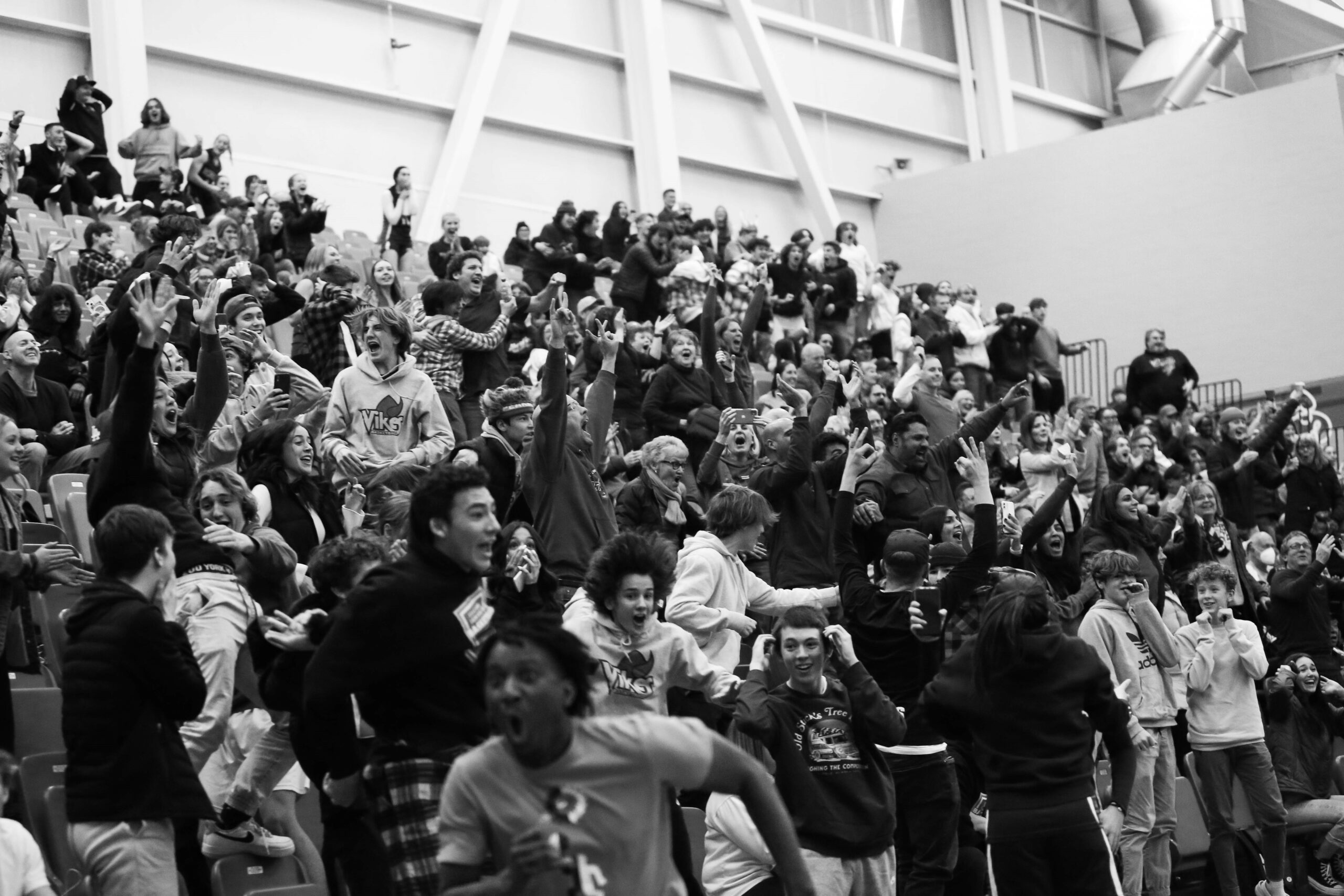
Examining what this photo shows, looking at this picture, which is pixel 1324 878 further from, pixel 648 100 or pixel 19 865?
pixel 648 100

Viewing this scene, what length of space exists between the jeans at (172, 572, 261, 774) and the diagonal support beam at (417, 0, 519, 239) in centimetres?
1103

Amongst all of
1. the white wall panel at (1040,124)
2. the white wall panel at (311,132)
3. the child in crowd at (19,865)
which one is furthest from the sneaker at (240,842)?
the white wall panel at (1040,124)

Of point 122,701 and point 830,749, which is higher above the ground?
point 122,701

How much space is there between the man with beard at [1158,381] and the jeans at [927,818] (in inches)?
379

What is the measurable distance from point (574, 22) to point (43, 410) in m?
11.4

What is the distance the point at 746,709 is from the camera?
17.8ft

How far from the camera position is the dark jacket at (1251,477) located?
13258 mm

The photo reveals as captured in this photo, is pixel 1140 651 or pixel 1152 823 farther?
pixel 1140 651

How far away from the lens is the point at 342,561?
14.4ft

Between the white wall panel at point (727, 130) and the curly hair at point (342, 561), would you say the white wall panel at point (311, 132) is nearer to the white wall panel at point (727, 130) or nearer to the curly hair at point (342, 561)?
the white wall panel at point (727, 130)

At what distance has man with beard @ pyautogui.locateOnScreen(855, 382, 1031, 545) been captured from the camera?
7.42 metres

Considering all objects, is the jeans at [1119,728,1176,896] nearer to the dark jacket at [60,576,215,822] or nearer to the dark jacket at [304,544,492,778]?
the dark jacket at [304,544,492,778]

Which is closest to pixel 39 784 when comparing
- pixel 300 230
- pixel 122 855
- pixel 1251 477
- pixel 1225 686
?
pixel 122 855

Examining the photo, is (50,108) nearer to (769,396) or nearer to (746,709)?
(769,396)
